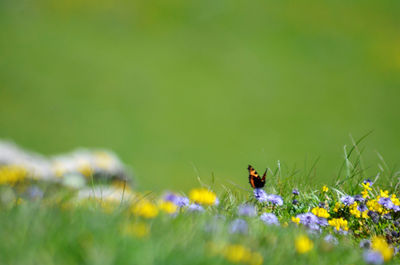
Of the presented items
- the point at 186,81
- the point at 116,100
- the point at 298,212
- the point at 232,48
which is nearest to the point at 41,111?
the point at 116,100

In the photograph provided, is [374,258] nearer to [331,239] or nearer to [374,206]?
[331,239]

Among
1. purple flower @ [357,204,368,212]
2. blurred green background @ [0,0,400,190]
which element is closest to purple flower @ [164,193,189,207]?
purple flower @ [357,204,368,212]

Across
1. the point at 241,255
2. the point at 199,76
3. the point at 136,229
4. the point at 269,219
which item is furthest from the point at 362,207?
the point at 199,76

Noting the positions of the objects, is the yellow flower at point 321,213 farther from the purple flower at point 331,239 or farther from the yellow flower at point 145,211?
the yellow flower at point 145,211

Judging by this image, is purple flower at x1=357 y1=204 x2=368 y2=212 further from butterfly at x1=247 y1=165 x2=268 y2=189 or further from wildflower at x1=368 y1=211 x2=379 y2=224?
butterfly at x1=247 y1=165 x2=268 y2=189

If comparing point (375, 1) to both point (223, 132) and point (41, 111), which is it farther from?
point (41, 111)

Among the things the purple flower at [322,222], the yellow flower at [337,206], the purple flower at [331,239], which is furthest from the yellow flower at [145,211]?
the yellow flower at [337,206]
